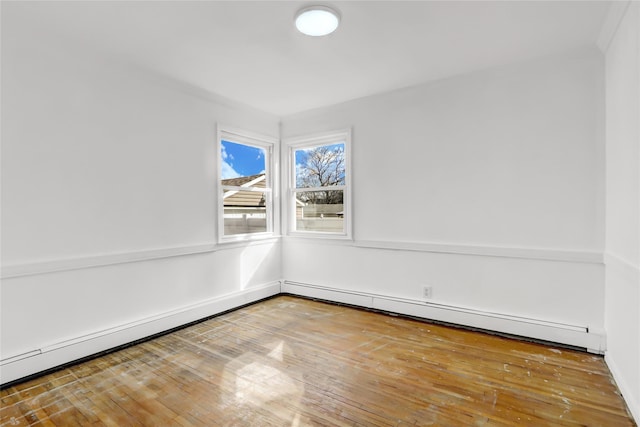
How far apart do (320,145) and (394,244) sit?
165 centimetres

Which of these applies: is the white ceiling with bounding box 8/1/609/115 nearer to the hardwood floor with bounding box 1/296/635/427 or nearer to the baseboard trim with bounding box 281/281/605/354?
the baseboard trim with bounding box 281/281/605/354

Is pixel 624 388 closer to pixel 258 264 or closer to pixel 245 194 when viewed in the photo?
pixel 258 264

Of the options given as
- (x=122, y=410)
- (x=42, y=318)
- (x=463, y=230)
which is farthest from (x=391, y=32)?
(x=42, y=318)

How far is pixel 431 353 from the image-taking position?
2.73 m

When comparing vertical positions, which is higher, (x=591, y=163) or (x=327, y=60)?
(x=327, y=60)

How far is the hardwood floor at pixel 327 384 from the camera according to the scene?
1923 mm

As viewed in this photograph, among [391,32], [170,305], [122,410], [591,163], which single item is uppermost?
[391,32]

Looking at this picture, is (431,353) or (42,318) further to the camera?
(431,353)

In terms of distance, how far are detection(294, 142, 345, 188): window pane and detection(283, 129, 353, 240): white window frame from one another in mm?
63

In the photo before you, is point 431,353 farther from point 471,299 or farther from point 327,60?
point 327,60

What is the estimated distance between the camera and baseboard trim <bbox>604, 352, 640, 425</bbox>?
73.9 inches

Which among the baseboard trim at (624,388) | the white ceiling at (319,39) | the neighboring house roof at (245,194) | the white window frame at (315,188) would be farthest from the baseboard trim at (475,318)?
the white ceiling at (319,39)

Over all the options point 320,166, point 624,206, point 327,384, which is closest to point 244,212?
point 320,166

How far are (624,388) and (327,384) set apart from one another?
6.18 ft
